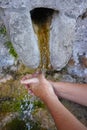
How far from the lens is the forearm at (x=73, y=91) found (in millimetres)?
2709

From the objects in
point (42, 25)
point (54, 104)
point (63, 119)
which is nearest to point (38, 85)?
point (54, 104)

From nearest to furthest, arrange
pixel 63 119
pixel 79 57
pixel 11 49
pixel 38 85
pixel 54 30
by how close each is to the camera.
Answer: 1. pixel 63 119
2. pixel 38 85
3. pixel 54 30
4. pixel 11 49
5. pixel 79 57

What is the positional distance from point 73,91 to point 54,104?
0.96ft

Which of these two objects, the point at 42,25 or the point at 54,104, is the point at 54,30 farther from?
the point at 54,104

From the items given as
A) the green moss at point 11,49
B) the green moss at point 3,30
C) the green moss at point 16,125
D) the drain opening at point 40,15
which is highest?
the drain opening at point 40,15

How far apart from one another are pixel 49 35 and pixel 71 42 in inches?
6.8

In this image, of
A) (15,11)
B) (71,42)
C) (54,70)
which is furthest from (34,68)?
(15,11)

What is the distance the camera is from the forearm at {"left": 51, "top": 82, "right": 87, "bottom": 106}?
2709mm

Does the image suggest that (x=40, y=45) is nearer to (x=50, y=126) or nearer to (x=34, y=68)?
(x=34, y=68)

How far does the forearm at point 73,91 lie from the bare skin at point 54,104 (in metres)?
0.02

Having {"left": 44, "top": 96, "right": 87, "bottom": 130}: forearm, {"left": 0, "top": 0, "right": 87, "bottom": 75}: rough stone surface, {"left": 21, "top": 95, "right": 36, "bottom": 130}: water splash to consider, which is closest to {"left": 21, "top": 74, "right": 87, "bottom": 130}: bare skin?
{"left": 44, "top": 96, "right": 87, "bottom": 130}: forearm

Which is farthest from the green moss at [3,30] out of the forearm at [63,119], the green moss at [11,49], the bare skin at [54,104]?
the forearm at [63,119]

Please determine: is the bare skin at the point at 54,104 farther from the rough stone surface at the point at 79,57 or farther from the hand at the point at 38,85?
the rough stone surface at the point at 79,57

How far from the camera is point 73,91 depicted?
2727 mm
